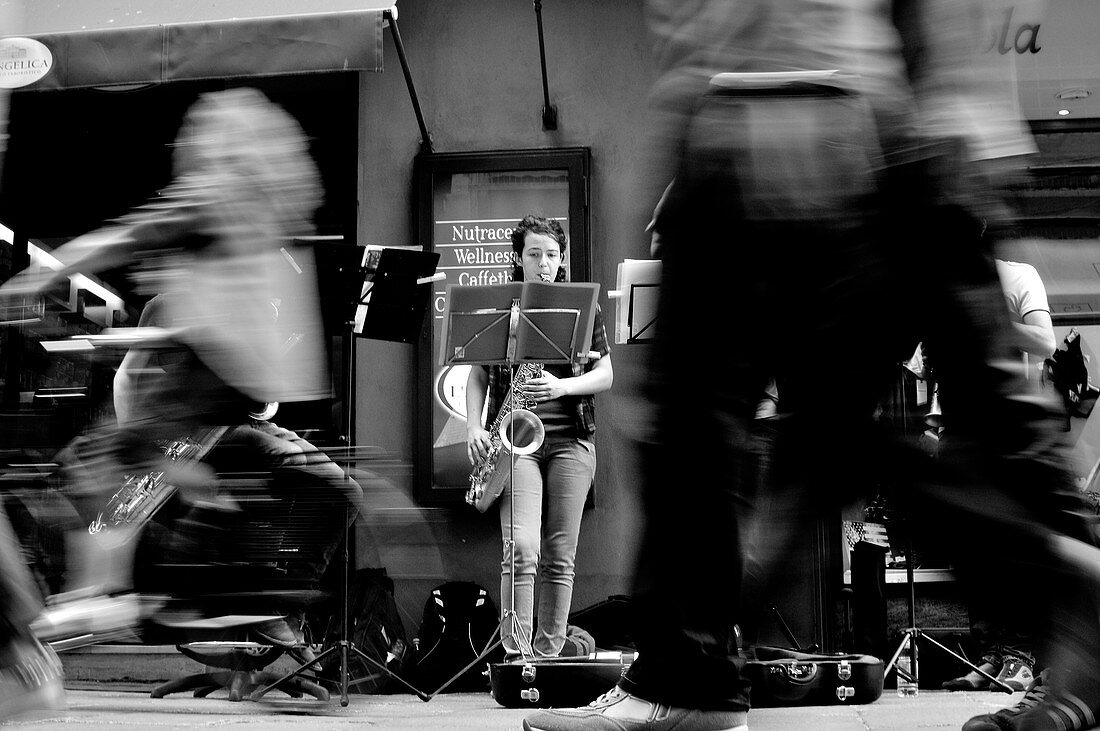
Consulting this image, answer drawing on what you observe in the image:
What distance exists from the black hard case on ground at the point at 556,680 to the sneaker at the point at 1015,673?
2040 mm

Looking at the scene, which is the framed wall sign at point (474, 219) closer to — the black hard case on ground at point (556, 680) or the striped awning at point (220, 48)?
the striped awning at point (220, 48)

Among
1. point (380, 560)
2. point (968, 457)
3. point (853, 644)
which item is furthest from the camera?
point (380, 560)

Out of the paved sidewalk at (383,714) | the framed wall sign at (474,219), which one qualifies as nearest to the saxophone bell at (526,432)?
the paved sidewalk at (383,714)

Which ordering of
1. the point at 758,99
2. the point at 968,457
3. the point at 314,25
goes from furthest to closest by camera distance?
1. the point at 314,25
2. the point at 758,99
3. the point at 968,457

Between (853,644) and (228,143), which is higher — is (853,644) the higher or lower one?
the lower one

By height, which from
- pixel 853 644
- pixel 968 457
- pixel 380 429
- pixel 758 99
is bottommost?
pixel 853 644

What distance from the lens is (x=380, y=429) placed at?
712cm

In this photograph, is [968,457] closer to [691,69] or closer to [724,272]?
[724,272]

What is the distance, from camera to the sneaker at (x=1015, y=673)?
17.4 feet

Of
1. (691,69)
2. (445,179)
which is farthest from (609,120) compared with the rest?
(691,69)

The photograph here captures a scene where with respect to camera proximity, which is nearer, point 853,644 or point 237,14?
point 237,14

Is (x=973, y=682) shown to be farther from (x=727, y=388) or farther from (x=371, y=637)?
→ (x=727, y=388)

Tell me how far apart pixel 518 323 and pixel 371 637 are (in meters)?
2.06

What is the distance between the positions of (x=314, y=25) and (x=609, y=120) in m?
2.44
